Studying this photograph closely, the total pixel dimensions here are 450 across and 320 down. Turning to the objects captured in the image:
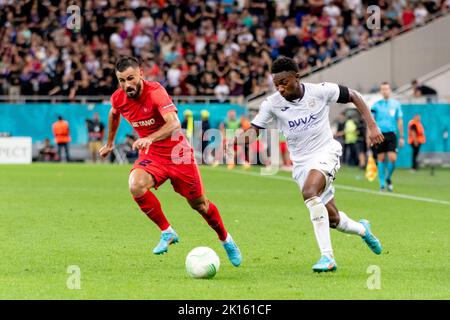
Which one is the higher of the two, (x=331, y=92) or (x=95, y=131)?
(x=331, y=92)

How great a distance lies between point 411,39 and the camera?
4006 cm

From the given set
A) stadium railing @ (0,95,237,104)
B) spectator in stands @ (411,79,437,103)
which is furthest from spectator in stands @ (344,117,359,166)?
stadium railing @ (0,95,237,104)

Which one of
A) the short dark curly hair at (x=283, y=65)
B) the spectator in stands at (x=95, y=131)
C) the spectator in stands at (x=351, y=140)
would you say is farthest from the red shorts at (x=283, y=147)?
the short dark curly hair at (x=283, y=65)

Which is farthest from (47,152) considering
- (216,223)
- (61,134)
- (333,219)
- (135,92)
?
(333,219)

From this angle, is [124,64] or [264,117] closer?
[124,64]

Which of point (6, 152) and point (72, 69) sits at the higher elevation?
point (72, 69)

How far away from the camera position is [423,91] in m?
38.9

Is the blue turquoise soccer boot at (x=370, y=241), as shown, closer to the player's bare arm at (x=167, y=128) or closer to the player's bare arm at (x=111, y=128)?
the player's bare arm at (x=167, y=128)

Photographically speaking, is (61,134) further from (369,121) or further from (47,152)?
(369,121)

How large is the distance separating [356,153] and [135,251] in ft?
87.0

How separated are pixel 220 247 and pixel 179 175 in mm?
1793

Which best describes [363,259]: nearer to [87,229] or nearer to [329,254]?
[329,254]
